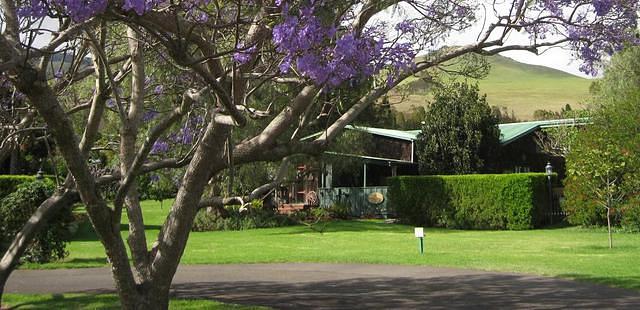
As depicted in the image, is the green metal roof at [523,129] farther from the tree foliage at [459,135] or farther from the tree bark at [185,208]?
the tree bark at [185,208]

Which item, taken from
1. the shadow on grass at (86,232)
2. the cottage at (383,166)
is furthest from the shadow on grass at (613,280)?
the cottage at (383,166)

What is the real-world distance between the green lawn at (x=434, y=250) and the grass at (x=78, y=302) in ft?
18.4

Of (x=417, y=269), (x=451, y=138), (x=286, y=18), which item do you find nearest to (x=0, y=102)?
(x=286, y=18)

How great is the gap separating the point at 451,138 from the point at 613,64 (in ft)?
63.4

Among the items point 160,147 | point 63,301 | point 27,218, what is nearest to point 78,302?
point 63,301

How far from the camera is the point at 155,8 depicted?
7.22m

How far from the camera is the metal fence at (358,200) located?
126 ft

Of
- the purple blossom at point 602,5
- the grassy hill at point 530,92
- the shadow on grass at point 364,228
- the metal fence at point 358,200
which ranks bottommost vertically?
the shadow on grass at point 364,228

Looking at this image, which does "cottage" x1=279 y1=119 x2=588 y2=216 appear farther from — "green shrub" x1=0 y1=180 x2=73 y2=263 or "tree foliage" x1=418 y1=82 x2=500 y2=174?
"green shrub" x1=0 y1=180 x2=73 y2=263

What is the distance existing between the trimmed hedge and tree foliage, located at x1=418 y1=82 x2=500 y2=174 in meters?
3.48

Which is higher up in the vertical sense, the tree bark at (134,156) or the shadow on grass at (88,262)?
the tree bark at (134,156)

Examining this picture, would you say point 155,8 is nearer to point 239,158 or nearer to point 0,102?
point 239,158

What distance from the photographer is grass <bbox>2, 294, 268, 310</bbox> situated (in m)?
11.5

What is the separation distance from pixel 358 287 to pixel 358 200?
25641 mm
